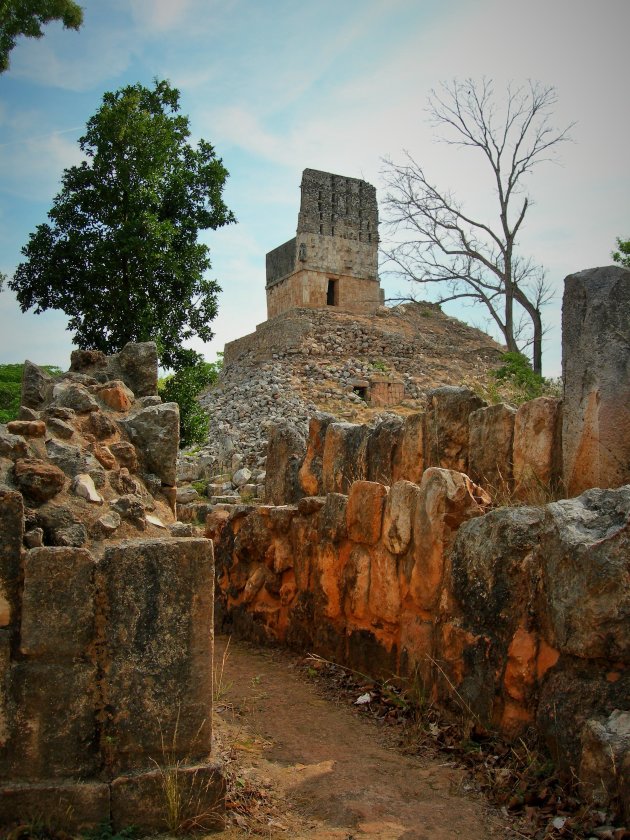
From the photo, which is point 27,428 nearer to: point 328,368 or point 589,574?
point 589,574

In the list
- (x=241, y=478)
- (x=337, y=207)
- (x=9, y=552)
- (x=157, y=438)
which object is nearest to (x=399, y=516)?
(x=157, y=438)

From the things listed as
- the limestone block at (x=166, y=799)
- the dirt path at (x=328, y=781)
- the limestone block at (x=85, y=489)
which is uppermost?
the limestone block at (x=85, y=489)

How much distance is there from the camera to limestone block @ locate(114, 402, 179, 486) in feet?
16.1

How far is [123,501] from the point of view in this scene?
3.87m

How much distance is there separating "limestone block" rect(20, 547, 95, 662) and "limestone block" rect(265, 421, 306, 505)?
5402mm

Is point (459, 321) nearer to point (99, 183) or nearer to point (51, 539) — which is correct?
point (99, 183)

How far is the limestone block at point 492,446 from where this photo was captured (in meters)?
5.53

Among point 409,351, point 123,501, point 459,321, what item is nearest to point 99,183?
point 123,501

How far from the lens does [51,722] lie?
10.3 ft

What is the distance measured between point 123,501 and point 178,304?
8.91m

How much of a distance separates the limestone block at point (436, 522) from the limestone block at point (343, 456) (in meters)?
2.34

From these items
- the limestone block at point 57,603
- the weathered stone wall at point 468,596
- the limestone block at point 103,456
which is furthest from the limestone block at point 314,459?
the limestone block at point 57,603

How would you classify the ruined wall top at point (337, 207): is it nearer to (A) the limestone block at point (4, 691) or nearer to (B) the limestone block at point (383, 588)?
(B) the limestone block at point (383, 588)

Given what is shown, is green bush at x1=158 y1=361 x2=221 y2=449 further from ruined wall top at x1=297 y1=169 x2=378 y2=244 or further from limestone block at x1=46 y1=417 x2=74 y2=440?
ruined wall top at x1=297 y1=169 x2=378 y2=244
